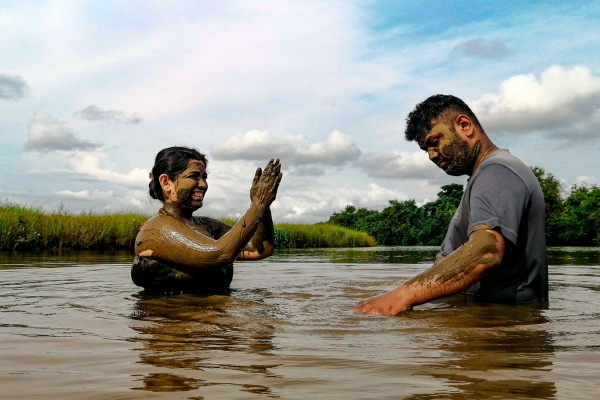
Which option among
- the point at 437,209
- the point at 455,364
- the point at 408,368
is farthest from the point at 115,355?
the point at 437,209

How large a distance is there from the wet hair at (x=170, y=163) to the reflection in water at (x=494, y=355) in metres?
2.43

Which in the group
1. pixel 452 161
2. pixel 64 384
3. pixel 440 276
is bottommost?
pixel 64 384

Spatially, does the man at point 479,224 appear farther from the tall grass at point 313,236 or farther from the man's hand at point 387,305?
the tall grass at point 313,236

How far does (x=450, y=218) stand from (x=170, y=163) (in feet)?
145

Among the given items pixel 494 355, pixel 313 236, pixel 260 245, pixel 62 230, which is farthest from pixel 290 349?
pixel 313 236

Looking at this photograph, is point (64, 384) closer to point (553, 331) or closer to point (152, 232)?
point (553, 331)

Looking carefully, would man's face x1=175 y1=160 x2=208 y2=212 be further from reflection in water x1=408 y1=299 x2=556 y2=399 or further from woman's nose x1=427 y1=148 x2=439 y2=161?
reflection in water x1=408 y1=299 x2=556 y2=399

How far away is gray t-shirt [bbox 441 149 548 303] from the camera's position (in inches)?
139

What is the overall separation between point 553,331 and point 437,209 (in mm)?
46541

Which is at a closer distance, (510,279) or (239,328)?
(239,328)

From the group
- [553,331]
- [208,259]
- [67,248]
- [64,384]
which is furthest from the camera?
[67,248]

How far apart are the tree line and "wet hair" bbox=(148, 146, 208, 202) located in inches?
1605

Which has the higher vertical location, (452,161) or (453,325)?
(452,161)

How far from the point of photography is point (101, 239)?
55.6 ft
